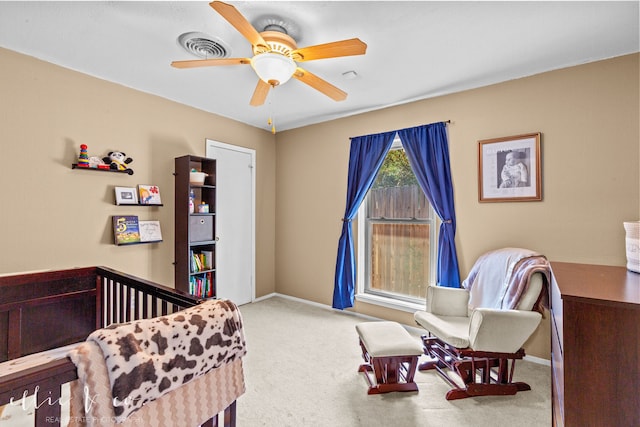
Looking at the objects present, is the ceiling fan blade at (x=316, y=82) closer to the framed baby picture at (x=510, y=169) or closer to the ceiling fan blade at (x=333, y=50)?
the ceiling fan blade at (x=333, y=50)

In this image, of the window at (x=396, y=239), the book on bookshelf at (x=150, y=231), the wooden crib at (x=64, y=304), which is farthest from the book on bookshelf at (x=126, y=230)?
the window at (x=396, y=239)

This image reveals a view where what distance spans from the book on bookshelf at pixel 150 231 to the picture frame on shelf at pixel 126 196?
229mm

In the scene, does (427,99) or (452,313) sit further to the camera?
(427,99)

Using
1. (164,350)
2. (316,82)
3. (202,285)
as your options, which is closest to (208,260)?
(202,285)

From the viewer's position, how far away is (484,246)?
2.76 meters

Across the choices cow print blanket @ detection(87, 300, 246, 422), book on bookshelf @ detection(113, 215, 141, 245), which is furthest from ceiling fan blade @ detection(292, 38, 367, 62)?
book on bookshelf @ detection(113, 215, 141, 245)

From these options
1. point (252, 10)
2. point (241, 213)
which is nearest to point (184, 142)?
point (241, 213)

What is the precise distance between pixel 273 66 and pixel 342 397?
7.19 ft

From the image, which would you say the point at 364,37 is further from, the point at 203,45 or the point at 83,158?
the point at 83,158

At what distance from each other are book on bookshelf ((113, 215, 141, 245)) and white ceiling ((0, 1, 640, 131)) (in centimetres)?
129

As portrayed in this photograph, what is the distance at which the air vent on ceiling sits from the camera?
2016 millimetres

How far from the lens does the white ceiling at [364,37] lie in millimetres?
1747

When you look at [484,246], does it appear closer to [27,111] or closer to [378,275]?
[378,275]

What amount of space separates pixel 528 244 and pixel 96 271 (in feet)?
11.4
